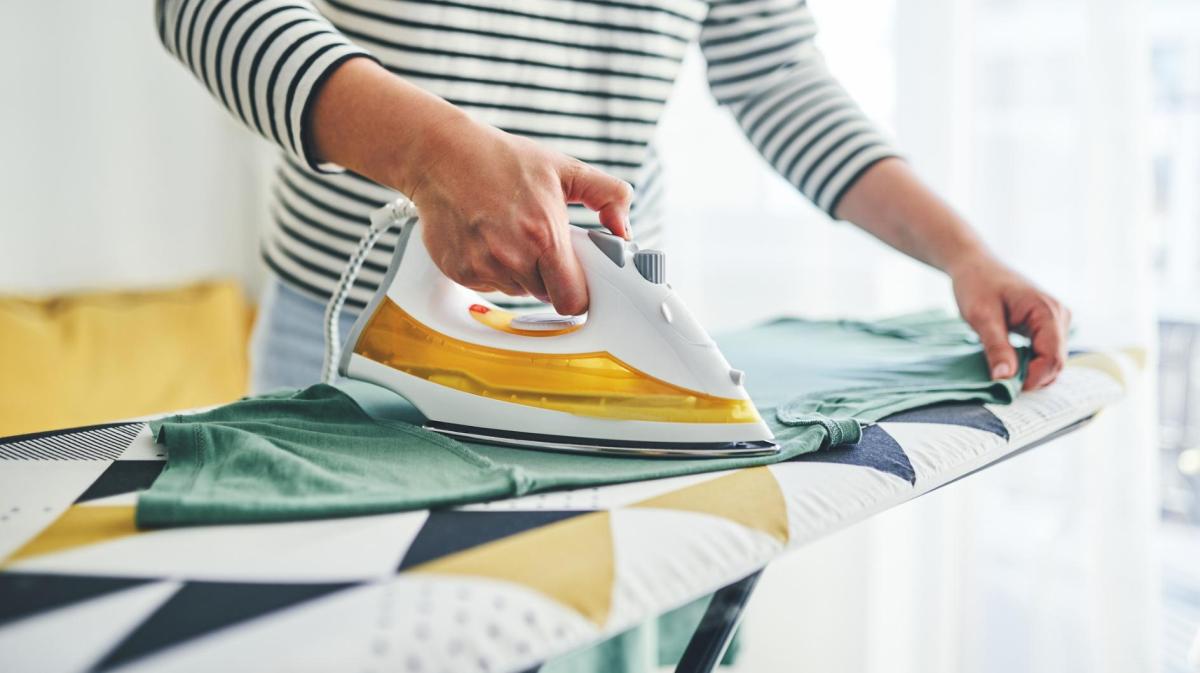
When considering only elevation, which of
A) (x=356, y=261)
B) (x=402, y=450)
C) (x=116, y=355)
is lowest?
(x=116, y=355)

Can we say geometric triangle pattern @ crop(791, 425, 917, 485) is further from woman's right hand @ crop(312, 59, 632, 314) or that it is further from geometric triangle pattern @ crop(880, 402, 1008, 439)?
woman's right hand @ crop(312, 59, 632, 314)

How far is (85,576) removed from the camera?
1.27 ft

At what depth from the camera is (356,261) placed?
771 mm

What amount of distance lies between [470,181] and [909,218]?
593mm

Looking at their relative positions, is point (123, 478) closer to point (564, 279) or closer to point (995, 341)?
point (564, 279)

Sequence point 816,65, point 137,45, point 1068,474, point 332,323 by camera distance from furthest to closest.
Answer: point 137,45
point 1068,474
point 816,65
point 332,323

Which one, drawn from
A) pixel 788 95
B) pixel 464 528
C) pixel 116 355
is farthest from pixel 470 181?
pixel 116 355

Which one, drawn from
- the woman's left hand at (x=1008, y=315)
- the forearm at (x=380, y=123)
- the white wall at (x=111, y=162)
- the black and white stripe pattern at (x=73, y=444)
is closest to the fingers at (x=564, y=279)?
the forearm at (x=380, y=123)

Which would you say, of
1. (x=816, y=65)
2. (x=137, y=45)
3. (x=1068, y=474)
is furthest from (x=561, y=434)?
(x=137, y=45)

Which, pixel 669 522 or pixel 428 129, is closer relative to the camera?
pixel 669 522

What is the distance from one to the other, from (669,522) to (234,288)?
2162 millimetres

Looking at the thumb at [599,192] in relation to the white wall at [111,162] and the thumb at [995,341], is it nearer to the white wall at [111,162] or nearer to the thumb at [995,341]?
the thumb at [995,341]

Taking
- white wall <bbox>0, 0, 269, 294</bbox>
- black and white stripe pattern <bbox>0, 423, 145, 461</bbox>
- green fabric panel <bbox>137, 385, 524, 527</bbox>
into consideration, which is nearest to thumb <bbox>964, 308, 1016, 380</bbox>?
green fabric panel <bbox>137, 385, 524, 527</bbox>

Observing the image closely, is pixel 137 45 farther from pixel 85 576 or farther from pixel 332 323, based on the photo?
pixel 85 576
